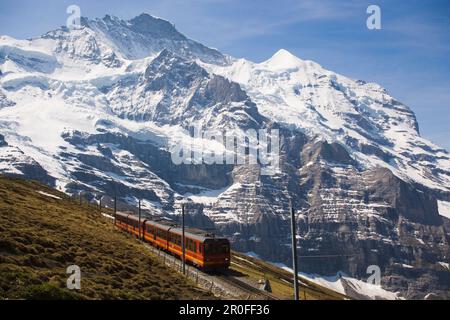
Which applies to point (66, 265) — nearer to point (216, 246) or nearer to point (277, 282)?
point (216, 246)

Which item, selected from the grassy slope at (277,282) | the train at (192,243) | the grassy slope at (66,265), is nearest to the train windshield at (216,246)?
the train at (192,243)

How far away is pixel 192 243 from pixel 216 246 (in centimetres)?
421

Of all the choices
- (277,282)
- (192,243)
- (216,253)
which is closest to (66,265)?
(216,253)

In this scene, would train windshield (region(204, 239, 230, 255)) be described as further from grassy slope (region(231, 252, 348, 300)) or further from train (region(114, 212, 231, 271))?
grassy slope (region(231, 252, 348, 300))

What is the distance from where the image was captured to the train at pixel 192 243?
6044 centimetres

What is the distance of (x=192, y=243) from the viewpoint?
2516 inches

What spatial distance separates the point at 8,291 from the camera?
27.0 meters

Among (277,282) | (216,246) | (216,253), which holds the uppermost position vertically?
(216,246)

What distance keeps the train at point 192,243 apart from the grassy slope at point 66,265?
7.60 m

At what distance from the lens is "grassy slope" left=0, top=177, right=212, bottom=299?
2986cm

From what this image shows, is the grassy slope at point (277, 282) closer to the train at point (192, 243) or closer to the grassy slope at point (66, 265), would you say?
the train at point (192, 243)
